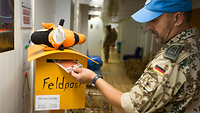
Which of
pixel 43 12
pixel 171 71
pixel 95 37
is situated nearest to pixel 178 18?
pixel 171 71

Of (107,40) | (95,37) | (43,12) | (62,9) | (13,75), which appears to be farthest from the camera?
(107,40)

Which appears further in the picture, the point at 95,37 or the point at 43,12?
the point at 95,37

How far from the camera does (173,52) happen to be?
2.56ft

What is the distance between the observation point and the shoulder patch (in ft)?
2.48

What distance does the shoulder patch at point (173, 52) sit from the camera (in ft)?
2.48

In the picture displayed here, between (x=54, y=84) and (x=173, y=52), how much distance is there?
36.3 inches

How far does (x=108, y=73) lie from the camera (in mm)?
5973

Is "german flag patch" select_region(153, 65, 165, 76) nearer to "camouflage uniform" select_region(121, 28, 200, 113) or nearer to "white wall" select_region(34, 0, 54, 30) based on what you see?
"camouflage uniform" select_region(121, 28, 200, 113)

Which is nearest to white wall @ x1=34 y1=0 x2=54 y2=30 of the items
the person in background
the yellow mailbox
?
the yellow mailbox

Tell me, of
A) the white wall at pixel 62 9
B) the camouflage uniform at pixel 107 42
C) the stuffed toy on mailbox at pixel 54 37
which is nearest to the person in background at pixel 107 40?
the camouflage uniform at pixel 107 42

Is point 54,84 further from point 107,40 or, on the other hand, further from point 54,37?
point 107,40

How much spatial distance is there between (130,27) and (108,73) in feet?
6.21

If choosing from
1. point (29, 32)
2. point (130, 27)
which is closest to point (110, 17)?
point (130, 27)

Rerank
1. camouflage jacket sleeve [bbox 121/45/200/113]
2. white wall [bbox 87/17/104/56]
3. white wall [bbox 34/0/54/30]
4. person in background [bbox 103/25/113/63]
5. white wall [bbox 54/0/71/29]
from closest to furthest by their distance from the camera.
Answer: camouflage jacket sleeve [bbox 121/45/200/113]
white wall [bbox 34/0/54/30]
white wall [bbox 54/0/71/29]
white wall [bbox 87/17/104/56]
person in background [bbox 103/25/113/63]
